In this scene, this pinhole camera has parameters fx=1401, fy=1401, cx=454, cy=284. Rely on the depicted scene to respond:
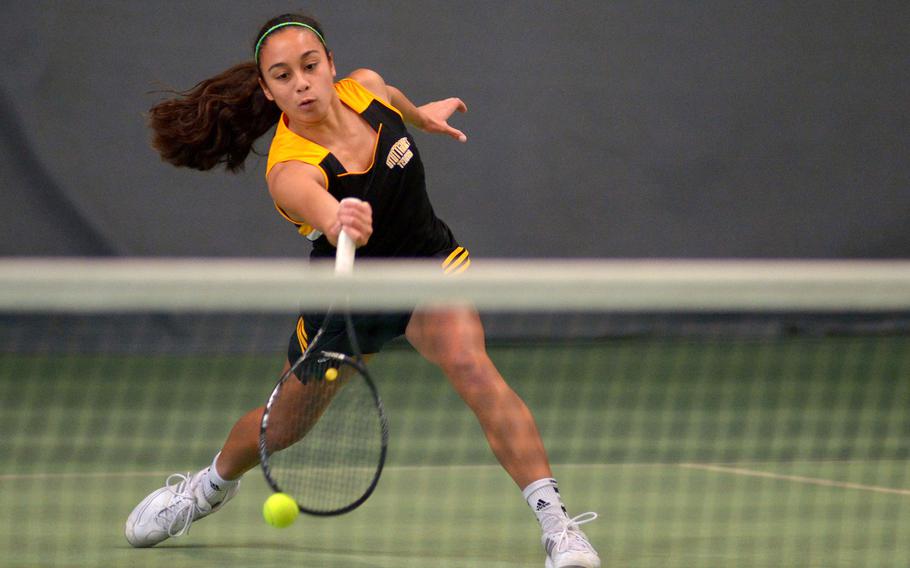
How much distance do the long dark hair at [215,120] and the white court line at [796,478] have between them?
1722mm

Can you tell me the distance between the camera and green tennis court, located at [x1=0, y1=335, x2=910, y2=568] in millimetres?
2873

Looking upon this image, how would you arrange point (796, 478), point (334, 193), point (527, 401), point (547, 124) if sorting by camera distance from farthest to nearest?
point (547, 124) → point (527, 401) → point (796, 478) → point (334, 193)

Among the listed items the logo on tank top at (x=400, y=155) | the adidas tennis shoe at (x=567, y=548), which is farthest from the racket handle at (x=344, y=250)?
the adidas tennis shoe at (x=567, y=548)

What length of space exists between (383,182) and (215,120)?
15.5 inches

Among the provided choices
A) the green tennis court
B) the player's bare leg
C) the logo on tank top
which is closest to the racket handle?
the player's bare leg

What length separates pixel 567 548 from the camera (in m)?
2.41

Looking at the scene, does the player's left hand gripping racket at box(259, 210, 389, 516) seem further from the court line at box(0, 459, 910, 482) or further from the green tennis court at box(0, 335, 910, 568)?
the court line at box(0, 459, 910, 482)

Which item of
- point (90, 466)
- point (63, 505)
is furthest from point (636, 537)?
point (90, 466)

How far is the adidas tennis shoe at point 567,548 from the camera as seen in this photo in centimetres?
239

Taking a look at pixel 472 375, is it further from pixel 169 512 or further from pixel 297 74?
pixel 169 512

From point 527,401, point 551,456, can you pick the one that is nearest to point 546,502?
point 551,456

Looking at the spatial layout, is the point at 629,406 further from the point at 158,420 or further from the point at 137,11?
the point at 137,11

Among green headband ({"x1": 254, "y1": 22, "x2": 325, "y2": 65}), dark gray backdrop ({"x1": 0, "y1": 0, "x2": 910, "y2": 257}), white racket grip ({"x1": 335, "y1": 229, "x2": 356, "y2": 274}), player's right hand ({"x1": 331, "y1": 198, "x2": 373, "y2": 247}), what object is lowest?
white racket grip ({"x1": 335, "y1": 229, "x2": 356, "y2": 274})

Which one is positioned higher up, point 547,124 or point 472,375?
point 547,124
